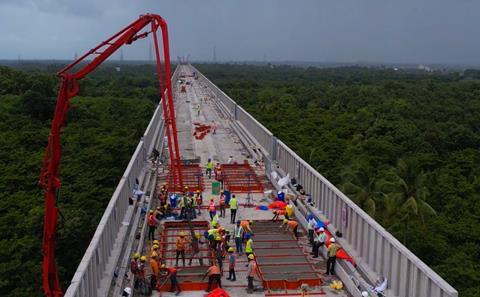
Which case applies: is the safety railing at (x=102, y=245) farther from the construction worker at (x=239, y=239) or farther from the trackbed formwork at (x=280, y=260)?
the trackbed formwork at (x=280, y=260)

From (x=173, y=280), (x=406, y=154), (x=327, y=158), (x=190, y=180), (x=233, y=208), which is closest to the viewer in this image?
(x=173, y=280)

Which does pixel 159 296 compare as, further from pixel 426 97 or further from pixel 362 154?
pixel 426 97

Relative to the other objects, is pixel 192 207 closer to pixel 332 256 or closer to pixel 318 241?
pixel 318 241

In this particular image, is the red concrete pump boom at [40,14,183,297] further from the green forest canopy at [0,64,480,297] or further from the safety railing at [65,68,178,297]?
the green forest canopy at [0,64,480,297]

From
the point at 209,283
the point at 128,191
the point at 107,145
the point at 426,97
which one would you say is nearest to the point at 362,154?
the point at 107,145

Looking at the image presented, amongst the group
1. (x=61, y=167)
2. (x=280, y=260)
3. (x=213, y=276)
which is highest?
(x=213, y=276)

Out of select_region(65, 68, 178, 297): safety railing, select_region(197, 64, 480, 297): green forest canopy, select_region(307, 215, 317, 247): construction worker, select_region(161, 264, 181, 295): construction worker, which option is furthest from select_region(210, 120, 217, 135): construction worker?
select_region(161, 264, 181, 295): construction worker

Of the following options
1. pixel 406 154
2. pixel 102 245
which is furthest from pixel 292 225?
pixel 406 154

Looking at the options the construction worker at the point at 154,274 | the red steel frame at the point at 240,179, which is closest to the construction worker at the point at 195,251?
the construction worker at the point at 154,274
